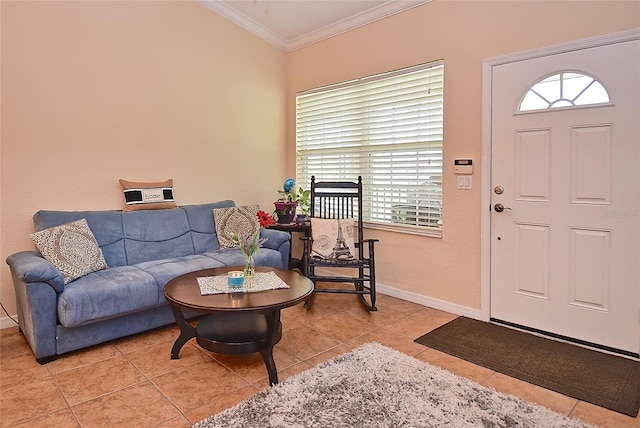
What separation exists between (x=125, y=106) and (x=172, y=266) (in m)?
1.57

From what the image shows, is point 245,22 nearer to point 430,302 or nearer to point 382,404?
point 430,302

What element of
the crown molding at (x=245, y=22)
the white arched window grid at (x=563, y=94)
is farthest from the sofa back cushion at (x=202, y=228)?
the white arched window grid at (x=563, y=94)

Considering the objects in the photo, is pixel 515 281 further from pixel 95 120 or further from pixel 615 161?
pixel 95 120

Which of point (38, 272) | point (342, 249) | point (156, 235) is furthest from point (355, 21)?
point (38, 272)

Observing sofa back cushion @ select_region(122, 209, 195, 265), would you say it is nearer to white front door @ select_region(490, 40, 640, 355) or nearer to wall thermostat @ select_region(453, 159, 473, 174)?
wall thermostat @ select_region(453, 159, 473, 174)

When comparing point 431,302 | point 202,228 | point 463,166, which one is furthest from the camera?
point 202,228

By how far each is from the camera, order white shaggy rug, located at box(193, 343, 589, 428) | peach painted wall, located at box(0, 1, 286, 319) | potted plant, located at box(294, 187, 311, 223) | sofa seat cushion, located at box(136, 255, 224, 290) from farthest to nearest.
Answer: potted plant, located at box(294, 187, 311, 223) → peach painted wall, located at box(0, 1, 286, 319) → sofa seat cushion, located at box(136, 255, 224, 290) → white shaggy rug, located at box(193, 343, 589, 428)

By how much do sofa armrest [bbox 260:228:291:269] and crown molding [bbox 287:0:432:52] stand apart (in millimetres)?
2272

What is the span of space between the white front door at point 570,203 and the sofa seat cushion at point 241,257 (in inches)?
75.3

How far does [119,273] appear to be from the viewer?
294cm

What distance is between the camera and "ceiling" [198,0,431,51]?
390 cm

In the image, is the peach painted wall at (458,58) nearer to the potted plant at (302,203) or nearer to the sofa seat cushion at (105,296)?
the potted plant at (302,203)

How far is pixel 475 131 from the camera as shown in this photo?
3289mm

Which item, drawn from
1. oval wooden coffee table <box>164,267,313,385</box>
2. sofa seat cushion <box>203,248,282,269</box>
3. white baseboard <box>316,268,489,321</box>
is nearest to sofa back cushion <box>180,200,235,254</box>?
sofa seat cushion <box>203,248,282,269</box>
